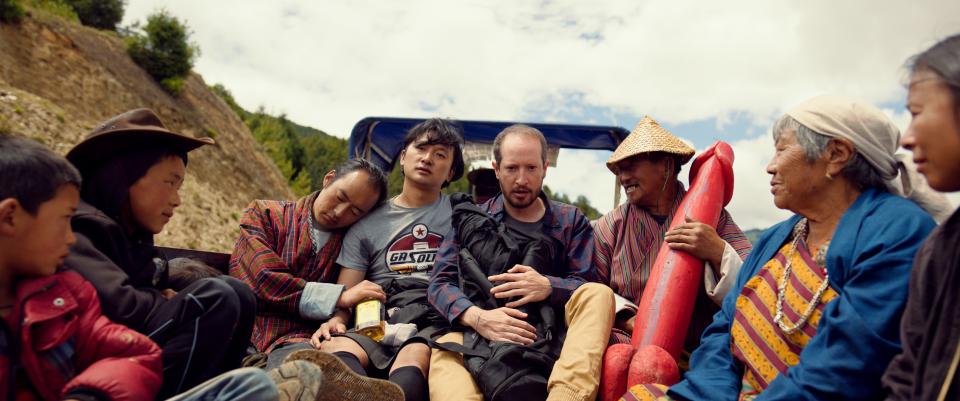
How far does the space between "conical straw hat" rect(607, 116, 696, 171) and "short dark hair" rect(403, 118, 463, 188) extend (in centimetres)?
83

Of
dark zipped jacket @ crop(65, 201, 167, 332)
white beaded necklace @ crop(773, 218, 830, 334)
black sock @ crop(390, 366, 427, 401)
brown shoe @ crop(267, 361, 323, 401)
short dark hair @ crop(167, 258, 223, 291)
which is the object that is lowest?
black sock @ crop(390, 366, 427, 401)

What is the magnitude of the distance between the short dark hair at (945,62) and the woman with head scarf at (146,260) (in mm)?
2062

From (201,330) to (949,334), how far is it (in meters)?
2.00

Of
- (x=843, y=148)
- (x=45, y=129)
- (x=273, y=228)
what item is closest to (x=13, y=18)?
(x=45, y=129)

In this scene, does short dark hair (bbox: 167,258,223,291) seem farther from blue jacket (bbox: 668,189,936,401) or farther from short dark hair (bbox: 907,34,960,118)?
short dark hair (bbox: 907,34,960,118)

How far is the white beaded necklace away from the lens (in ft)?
6.07

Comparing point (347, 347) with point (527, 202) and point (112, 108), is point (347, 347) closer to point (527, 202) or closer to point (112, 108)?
point (527, 202)

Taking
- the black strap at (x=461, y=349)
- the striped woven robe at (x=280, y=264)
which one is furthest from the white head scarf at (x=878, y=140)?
the striped woven robe at (x=280, y=264)

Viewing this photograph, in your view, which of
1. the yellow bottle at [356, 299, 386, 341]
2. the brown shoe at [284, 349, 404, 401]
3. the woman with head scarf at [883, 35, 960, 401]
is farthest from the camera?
the yellow bottle at [356, 299, 386, 341]

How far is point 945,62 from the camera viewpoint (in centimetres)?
148

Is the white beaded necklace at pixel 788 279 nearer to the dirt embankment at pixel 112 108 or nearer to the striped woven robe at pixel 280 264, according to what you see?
the striped woven robe at pixel 280 264

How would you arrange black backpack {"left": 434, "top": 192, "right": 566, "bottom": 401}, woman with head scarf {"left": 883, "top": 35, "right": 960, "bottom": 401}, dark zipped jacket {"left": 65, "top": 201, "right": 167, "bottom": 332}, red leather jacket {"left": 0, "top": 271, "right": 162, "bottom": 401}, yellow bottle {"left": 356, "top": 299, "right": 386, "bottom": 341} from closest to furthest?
woman with head scarf {"left": 883, "top": 35, "right": 960, "bottom": 401} → red leather jacket {"left": 0, "top": 271, "right": 162, "bottom": 401} → dark zipped jacket {"left": 65, "top": 201, "right": 167, "bottom": 332} → black backpack {"left": 434, "top": 192, "right": 566, "bottom": 401} → yellow bottle {"left": 356, "top": 299, "right": 386, "bottom": 341}

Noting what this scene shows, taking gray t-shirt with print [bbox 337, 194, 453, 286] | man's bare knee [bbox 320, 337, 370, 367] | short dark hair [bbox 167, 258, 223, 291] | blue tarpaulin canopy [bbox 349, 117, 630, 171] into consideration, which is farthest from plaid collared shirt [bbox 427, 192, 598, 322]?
blue tarpaulin canopy [bbox 349, 117, 630, 171]

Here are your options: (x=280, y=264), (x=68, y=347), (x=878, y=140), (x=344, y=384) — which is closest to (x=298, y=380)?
(x=344, y=384)
